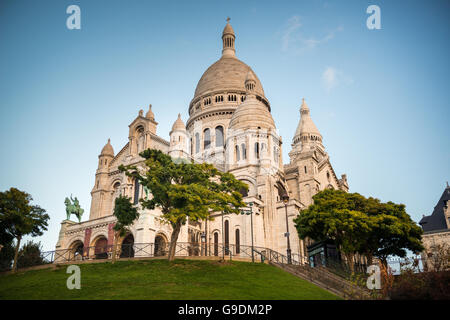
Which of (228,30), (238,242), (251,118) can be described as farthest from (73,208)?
(228,30)

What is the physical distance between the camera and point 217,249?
38.9m

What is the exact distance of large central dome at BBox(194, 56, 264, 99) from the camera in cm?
6400

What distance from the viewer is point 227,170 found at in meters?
47.2

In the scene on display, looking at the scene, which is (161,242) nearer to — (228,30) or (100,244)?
(100,244)

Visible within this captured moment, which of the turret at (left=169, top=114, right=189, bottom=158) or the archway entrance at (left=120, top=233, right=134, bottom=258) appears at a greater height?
the turret at (left=169, top=114, right=189, bottom=158)

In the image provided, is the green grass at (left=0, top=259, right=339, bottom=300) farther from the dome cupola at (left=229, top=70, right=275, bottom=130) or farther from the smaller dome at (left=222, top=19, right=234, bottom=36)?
the smaller dome at (left=222, top=19, right=234, bottom=36)

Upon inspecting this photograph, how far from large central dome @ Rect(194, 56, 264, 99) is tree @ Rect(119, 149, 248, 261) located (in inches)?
1448

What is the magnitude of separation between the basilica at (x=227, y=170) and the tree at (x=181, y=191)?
8.34ft

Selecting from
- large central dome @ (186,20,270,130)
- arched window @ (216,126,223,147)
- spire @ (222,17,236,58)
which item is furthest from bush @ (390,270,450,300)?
spire @ (222,17,236,58)

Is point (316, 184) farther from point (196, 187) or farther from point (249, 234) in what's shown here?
point (196, 187)

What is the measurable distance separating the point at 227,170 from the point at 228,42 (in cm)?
3823

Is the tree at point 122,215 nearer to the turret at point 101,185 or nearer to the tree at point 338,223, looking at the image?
the tree at point 338,223
